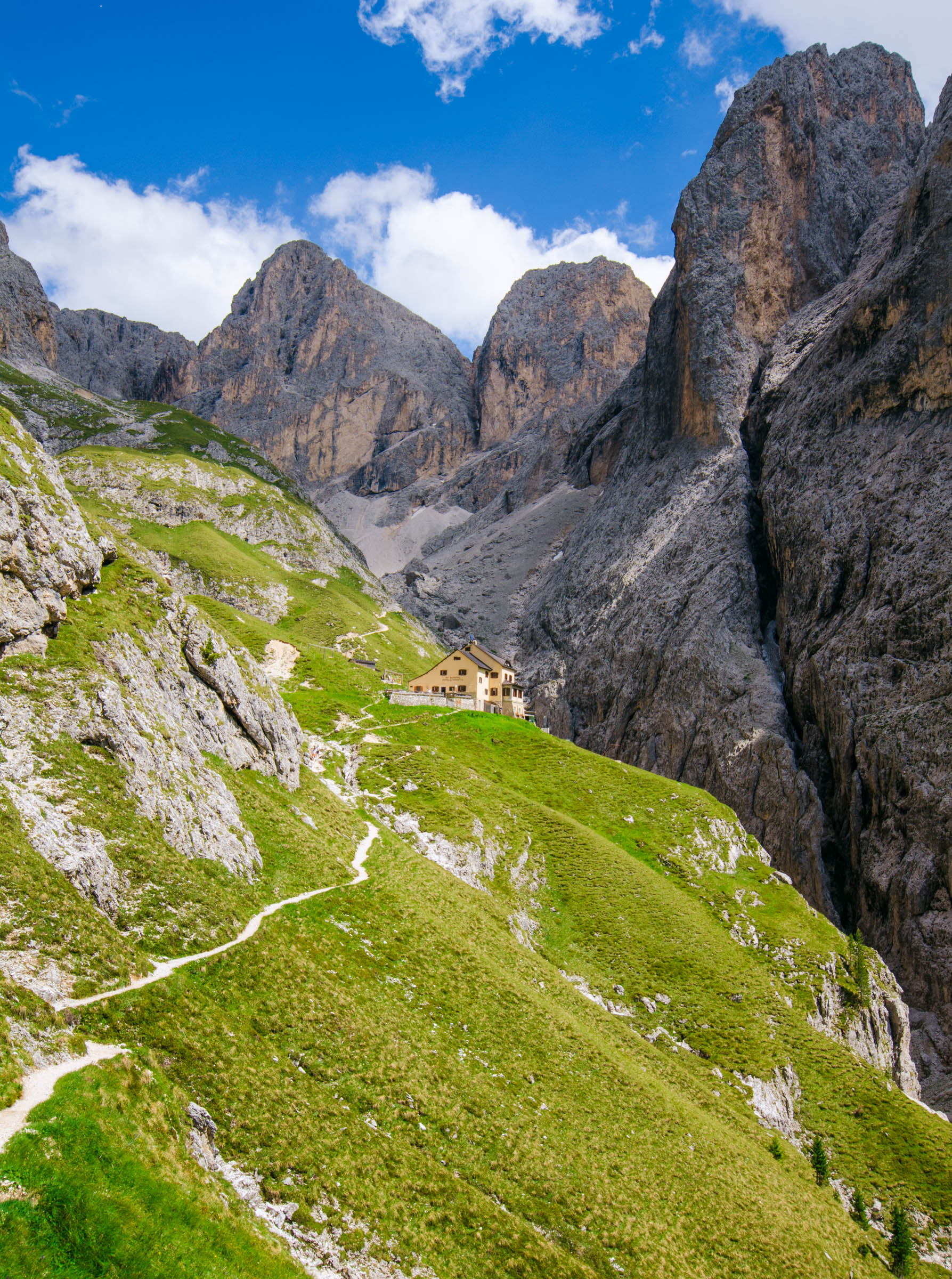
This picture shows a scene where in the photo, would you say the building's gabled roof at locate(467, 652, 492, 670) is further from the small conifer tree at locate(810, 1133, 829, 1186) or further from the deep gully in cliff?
the small conifer tree at locate(810, 1133, 829, 1186)

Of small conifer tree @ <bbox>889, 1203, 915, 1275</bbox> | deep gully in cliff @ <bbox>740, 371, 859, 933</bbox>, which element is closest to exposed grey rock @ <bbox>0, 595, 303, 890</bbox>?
small conifer tree @ <bbox>889, 1203, 915, 1275</bbox>

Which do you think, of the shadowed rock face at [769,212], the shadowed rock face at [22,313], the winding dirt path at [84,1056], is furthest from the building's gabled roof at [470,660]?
the shadowed rock face at [22,313]

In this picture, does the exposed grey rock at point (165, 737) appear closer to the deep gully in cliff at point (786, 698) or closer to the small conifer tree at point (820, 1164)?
the small conifer tree at point (820, 1164)

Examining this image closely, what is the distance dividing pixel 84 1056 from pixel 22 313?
208785 millimetres

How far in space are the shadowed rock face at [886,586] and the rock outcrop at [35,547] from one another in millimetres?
73017

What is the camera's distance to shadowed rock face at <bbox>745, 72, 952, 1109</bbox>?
247 feet

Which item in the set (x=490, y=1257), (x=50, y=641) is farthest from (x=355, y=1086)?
(x=50, y=641)

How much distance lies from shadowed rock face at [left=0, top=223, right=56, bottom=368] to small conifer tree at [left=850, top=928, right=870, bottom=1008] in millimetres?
193791

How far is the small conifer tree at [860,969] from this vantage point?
57125 millimetres

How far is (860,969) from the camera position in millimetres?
58438

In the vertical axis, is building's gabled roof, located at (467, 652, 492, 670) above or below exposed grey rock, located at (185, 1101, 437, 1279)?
above

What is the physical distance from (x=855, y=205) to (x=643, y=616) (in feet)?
284

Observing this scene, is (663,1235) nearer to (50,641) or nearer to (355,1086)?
(355,1086)

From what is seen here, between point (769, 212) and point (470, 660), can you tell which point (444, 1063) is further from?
point (769, 212)
